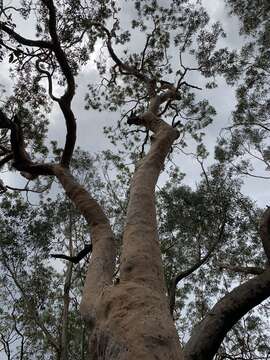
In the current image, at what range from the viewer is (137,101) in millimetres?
10922

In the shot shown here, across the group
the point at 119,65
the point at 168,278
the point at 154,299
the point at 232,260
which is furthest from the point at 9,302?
the point at 154,299

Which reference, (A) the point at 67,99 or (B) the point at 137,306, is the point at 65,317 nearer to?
(A) the point at 67,99

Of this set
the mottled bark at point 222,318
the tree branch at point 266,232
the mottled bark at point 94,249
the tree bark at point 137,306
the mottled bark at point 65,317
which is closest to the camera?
the tree bark at point 137,306

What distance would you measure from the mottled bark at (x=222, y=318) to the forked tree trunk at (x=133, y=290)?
3.02ft

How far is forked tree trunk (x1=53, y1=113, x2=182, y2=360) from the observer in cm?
195

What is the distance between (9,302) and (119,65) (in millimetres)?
7396

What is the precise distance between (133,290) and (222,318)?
55.5 inches

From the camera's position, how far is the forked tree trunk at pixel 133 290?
6.40 feet

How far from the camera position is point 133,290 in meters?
2.32

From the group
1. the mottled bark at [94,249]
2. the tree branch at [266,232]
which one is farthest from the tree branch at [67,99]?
the tree branch at [266,232]

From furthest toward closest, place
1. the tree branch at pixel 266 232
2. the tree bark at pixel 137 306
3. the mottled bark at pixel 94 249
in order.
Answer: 1. the tree branch at pixel 266 232
2. the mottled bark at pixel 94 249
3. the tree bark at pixel 137 306

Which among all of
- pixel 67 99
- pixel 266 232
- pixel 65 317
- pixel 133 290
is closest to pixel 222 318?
pixel 266 232

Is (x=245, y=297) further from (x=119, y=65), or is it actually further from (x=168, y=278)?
(x=119, y=65)

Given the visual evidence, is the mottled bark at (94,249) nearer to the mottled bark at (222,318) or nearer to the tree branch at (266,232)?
the mottled bark at (222,318)
